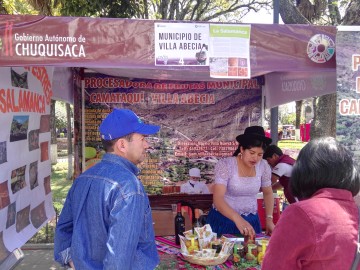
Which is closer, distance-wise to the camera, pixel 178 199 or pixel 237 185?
pixel 237 185

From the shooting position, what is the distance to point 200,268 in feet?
8.36

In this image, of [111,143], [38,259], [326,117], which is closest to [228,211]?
[111,143]

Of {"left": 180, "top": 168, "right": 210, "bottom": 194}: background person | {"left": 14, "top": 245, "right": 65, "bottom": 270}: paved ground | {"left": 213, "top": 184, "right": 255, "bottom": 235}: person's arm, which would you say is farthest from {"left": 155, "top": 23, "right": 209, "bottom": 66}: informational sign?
{"left": 14, "top": 245, "right": 65, "bottom": 270}: paved ground

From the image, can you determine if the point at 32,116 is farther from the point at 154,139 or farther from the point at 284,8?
the point at 284,8

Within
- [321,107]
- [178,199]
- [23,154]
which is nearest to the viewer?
[23,154]

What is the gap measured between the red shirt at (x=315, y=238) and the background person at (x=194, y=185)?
3372mm

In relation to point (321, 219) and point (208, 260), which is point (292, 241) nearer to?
point (321, 219)

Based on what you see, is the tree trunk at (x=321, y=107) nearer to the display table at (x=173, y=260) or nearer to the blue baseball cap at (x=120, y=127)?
the display table at (x=173, y=260)

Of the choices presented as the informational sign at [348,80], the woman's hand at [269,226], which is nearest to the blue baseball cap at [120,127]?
the informational sign at [348,80]

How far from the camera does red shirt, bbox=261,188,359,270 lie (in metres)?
1.32

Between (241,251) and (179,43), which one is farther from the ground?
(179,43)

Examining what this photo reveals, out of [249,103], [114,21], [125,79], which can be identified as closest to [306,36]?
[114,21]

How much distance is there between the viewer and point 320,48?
2768 millimetres

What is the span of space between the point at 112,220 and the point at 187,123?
3060 millimetres
